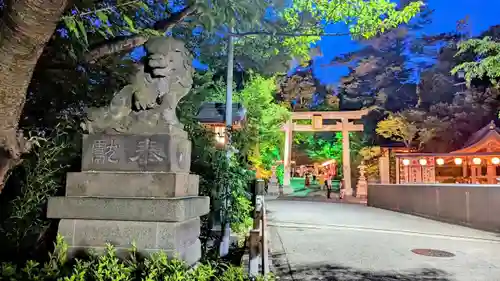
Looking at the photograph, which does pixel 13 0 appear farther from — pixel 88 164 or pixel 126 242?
pixel 126 242

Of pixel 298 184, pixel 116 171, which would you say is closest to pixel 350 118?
pixel 298 184

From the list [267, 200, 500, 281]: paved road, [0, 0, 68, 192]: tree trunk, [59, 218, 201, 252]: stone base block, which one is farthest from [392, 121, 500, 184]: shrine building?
[0, 0, 68, 192]: tree trunk

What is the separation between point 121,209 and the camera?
382 cm

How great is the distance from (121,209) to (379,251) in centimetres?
623

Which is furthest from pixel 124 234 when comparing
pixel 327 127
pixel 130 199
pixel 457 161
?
pixel 327 127

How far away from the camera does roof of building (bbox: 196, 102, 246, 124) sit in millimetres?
14641

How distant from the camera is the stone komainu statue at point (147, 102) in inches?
165

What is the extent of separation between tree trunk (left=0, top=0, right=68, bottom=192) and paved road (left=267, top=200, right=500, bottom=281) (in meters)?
4.60

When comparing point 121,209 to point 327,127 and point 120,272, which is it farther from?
point 327,127

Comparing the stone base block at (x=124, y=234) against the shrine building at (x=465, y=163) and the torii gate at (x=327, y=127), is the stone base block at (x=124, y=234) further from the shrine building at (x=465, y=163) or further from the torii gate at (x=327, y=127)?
the torii gate at (x=327, y=127)

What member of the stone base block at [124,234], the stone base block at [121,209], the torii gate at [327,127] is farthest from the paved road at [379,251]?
the torii gate at [327,127]

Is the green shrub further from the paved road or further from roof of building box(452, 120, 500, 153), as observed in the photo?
roof of building box(452, 120, 500, 153)

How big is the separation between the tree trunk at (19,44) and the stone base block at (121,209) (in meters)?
1.01

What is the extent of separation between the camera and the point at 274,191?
3253cm
